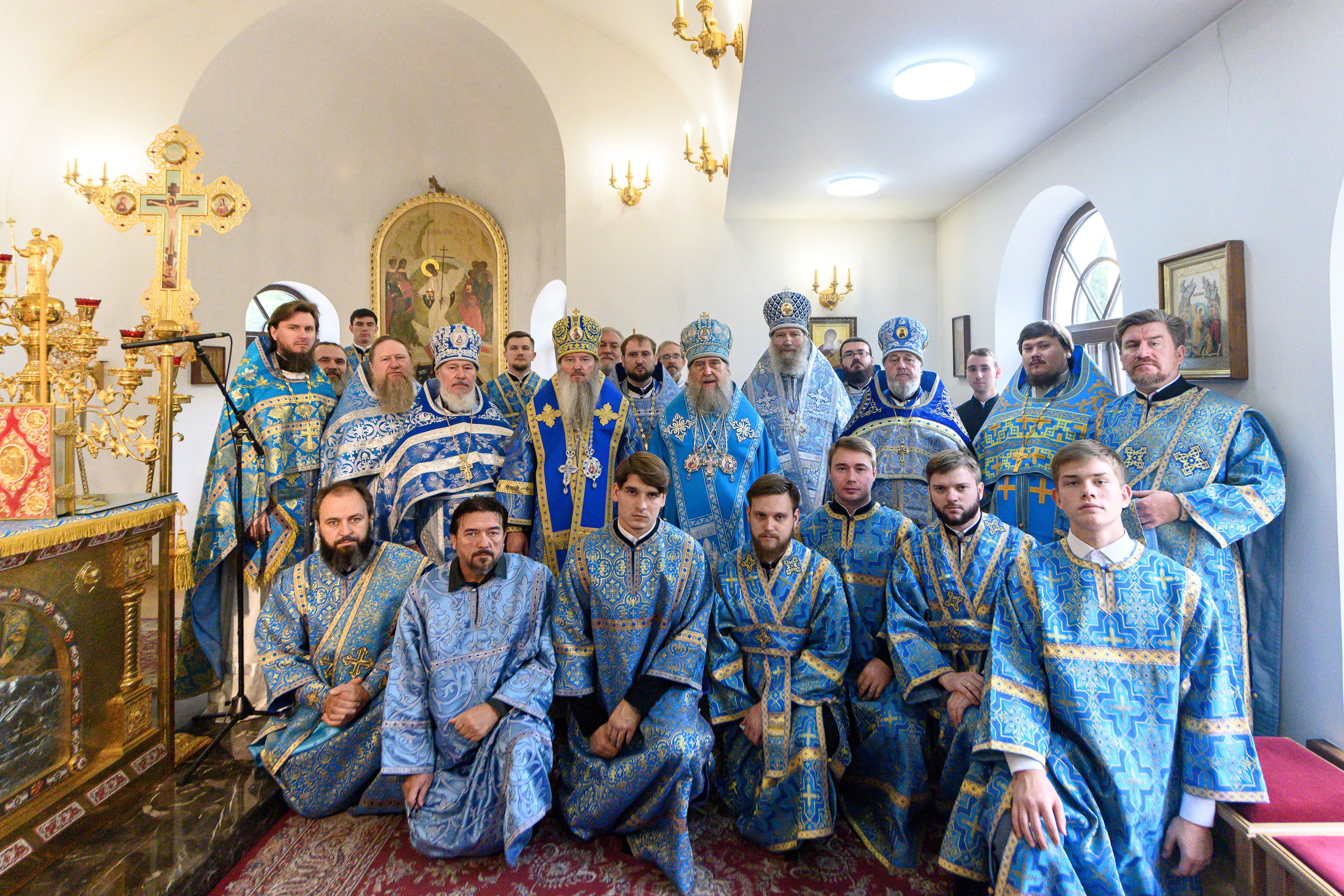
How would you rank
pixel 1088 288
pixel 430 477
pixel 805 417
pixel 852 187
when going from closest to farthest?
pixel 430 477 < pixel 805 417 < pixel 1088 288 < pixel 852 187

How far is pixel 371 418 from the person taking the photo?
13.3 ft

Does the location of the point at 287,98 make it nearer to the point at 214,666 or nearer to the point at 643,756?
the point at 214,666

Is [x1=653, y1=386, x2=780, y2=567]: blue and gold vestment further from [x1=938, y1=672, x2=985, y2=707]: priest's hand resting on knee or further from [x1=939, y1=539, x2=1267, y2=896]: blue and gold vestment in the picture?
[x1=939, y1=539, x2=1267, y2=896]: blue and gold vestment

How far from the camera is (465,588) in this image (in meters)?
3.10

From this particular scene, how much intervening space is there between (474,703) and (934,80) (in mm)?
4322

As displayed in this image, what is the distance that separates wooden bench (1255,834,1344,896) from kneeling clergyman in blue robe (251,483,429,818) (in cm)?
293

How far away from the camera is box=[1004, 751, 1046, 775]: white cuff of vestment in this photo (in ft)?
7.41

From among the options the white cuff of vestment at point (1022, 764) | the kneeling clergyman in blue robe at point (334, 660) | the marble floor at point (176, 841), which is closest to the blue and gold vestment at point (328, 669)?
the kneeling clergyman in blue robe at point (334, 660)

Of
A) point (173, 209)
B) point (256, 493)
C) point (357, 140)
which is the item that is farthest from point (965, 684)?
point (357, 140)

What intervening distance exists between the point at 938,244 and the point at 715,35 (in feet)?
15.0

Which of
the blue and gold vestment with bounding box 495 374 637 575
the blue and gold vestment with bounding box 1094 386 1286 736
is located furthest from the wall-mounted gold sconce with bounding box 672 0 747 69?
the blue and gold vestment with bounding box 1094 386 1286 736

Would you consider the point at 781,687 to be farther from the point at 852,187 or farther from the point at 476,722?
the point at 852,187

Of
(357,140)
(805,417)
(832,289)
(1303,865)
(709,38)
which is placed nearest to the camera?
(1303,865)

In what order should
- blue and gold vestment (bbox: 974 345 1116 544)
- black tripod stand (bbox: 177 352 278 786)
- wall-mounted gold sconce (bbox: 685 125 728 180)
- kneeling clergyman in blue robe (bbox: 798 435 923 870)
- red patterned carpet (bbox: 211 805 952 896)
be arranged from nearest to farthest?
red patterned carpet (bbox: 211 805 952 896) < kneeling clergyman in blue robe (bbox: 798 435 923 870) < black tripod stand (bbox: 177 352 278 786) < blue and gold vestment (bbox: 974 345 1116 544) < wall-mounted gold sconce (bbox: 685 125 728 180)
